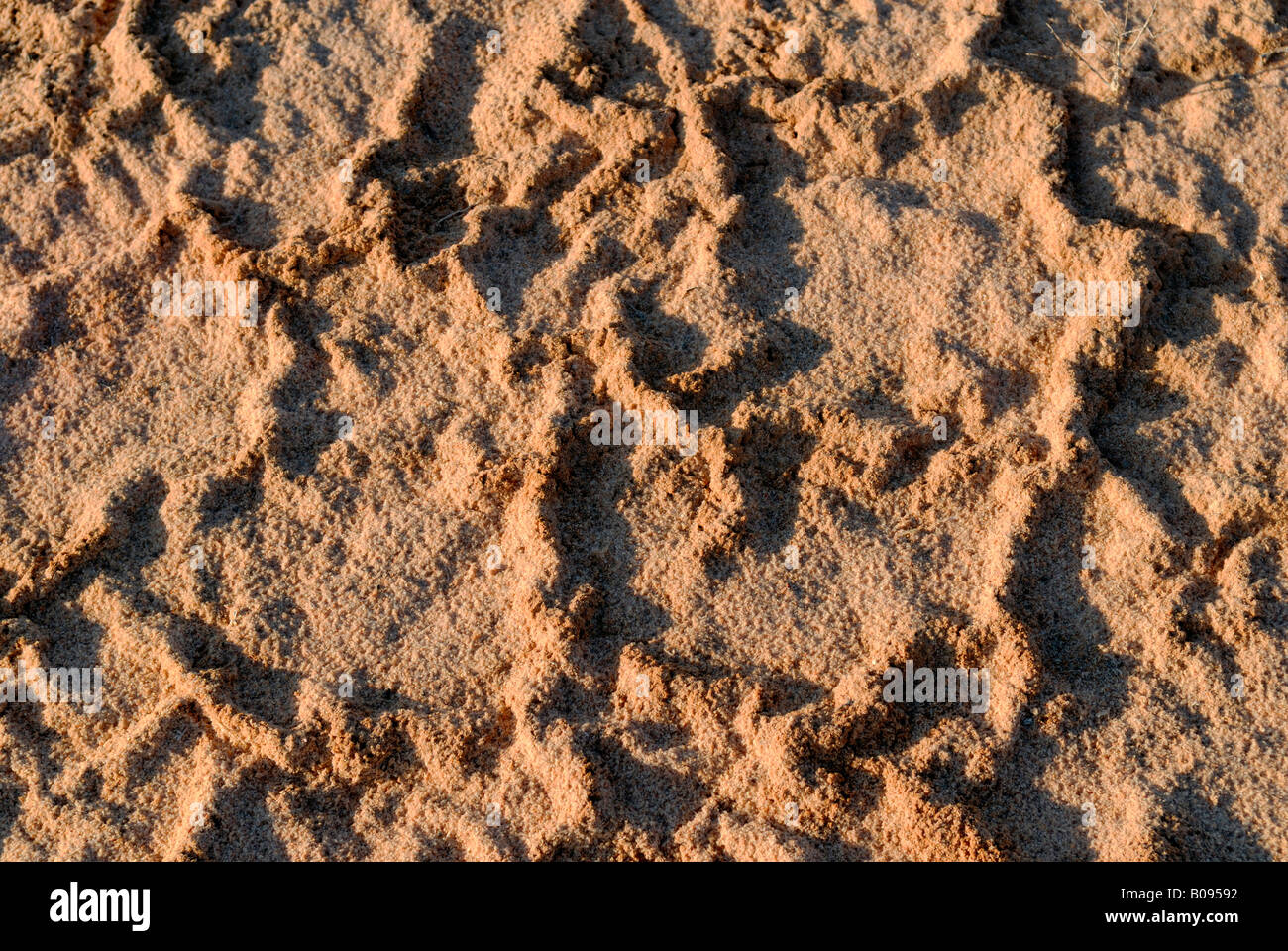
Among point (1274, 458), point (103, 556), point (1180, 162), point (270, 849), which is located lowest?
point (270, 849)

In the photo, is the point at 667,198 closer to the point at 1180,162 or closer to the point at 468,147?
the point at 468,147

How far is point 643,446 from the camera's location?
259 cm

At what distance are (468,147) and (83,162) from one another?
106cm

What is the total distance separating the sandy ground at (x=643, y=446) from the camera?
2279 millimetres

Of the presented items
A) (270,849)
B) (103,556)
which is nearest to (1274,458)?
(270,849)

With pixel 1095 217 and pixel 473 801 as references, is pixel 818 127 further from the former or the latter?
pixel 473 801

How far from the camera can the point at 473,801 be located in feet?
Result: 7.46

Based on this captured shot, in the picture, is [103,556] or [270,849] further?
[103,556]

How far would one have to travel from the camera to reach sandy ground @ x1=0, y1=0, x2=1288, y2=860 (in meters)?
2.28

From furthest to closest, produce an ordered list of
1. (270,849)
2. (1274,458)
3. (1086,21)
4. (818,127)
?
(1086,21) → (818,127) → (1274,458) → (270,849)

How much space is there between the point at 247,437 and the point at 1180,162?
244cm

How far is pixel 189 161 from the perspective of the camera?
3033 mm

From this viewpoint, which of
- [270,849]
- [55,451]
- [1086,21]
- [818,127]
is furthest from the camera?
[1086,21]

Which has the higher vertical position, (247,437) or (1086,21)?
(1086,21)
